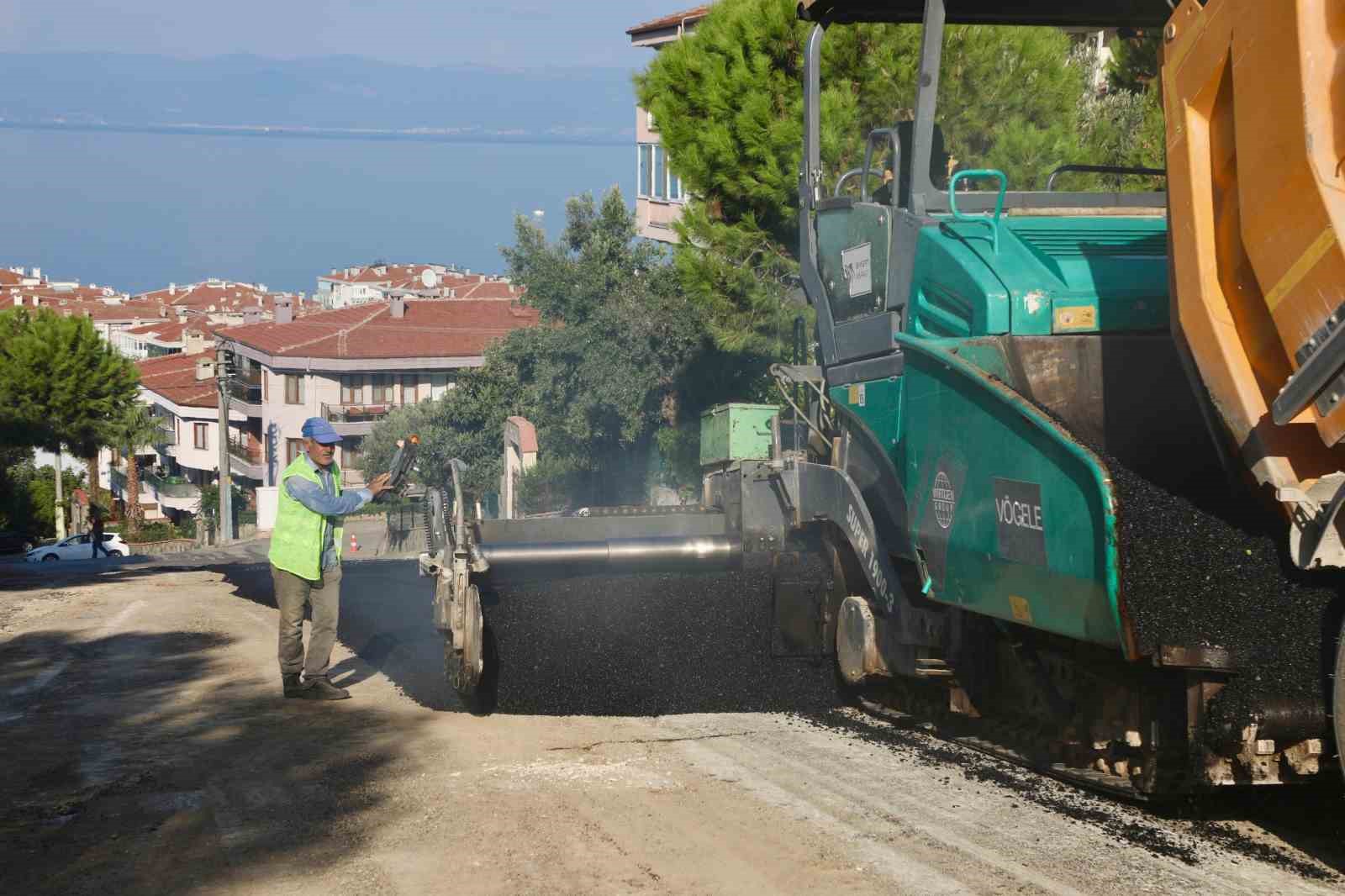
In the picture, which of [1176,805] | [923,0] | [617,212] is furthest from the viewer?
[617,212]

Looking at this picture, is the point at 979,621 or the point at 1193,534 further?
the point at 979,621

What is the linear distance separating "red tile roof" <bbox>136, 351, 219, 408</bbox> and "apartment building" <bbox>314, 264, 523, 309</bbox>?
26.0ft

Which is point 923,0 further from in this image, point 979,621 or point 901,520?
point 979,621

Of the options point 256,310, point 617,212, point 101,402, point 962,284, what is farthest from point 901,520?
point 256,310

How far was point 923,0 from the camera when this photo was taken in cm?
696

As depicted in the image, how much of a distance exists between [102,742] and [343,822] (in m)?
2.00

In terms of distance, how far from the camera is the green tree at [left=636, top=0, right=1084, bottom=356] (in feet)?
42.5

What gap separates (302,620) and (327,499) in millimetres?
621

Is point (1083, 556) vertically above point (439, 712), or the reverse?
point (1083, 556)

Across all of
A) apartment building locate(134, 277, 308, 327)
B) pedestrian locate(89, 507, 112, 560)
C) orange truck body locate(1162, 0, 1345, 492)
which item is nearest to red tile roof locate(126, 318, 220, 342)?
apartment building locate(134, 277, 308, 327)

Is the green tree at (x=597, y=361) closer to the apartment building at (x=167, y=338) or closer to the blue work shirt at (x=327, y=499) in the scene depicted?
the blue work shirt at (x=327, y=499)

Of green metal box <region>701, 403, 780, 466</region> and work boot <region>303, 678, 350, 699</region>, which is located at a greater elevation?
green metal box <region>701, 403, 780, 466</region>

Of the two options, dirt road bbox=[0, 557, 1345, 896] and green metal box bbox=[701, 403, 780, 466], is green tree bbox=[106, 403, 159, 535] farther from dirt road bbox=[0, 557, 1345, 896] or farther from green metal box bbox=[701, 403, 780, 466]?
green metal box bbox=[701, 403, 780, 466]

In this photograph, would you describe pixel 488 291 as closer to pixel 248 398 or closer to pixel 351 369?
pixel 248 398
